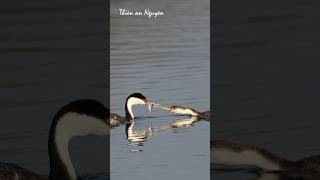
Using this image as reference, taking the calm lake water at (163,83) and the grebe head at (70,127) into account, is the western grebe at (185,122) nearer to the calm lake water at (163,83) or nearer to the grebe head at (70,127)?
the calm lake water at (163,83)

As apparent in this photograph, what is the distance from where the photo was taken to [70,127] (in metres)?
10.4

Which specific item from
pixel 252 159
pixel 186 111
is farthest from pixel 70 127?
pixel 252 159

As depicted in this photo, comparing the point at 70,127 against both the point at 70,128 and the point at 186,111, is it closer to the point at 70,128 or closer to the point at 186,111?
the point at 70,128

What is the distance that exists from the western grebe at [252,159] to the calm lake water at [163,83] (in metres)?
0.32

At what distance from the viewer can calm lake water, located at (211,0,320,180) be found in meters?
11.0

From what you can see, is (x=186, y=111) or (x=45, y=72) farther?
(x=45, y=72)

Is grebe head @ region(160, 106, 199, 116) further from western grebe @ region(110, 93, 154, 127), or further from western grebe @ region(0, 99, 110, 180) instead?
western grebe @ region(0, 99, 110, 180)

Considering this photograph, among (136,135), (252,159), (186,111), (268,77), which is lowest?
(252,159)

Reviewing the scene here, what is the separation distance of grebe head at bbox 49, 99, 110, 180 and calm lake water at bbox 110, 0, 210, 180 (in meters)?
0.12

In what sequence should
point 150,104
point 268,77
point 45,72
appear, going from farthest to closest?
point 268,77 < point 45,72 < point 150,104

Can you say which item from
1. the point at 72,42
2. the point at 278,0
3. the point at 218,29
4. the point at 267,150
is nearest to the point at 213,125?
the point at 267,150

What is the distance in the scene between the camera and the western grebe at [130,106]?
996cm

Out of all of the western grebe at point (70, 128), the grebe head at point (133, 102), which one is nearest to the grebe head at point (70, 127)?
the western grebe at point (70, 128)

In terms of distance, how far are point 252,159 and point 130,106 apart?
3.93ft
